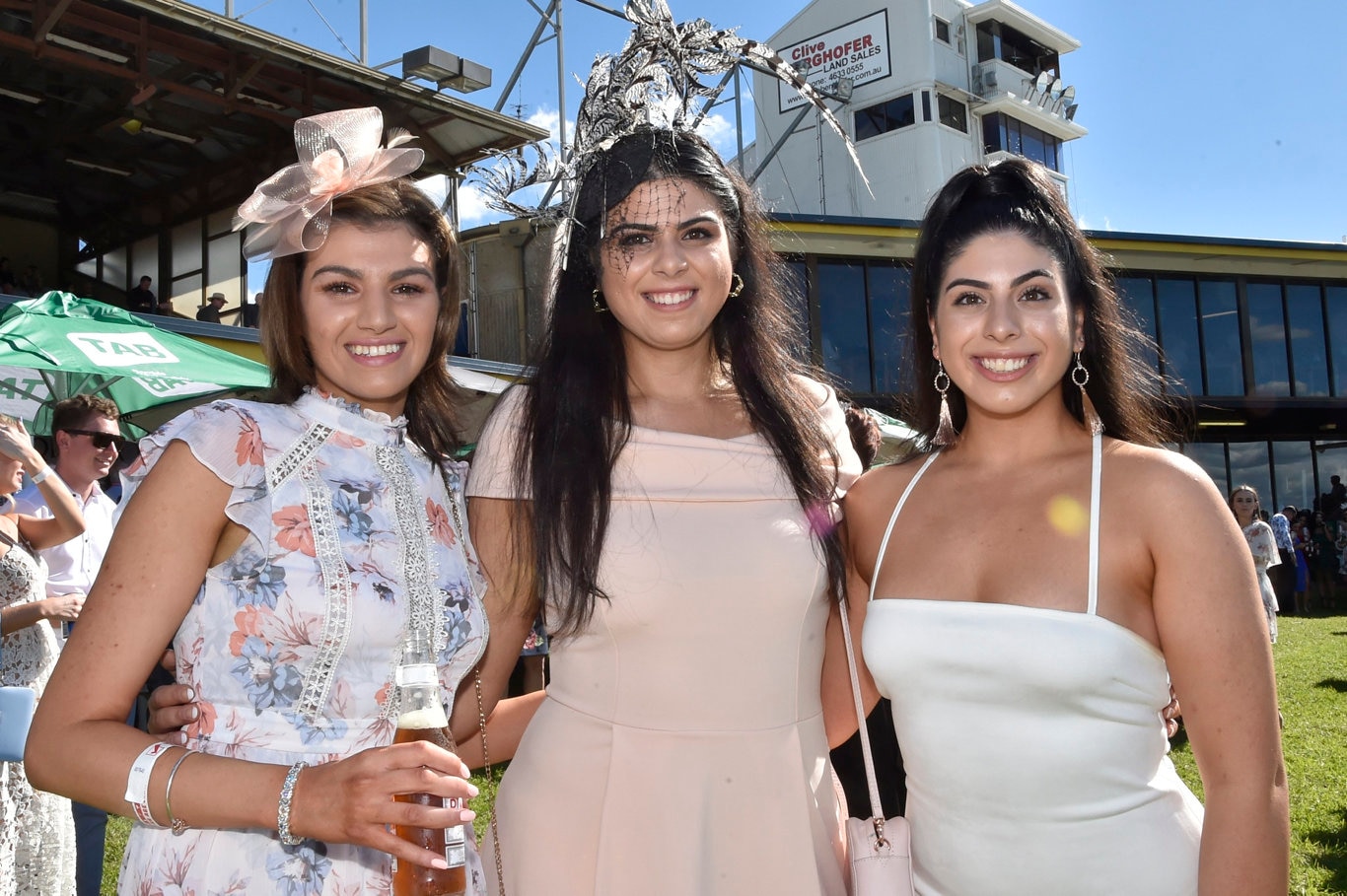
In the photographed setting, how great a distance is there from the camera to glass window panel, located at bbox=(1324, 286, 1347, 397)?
2047 centimetres

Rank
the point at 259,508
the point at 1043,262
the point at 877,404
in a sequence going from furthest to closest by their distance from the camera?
the point at 877,404 < the point at 1043,262 < the point at 259,508

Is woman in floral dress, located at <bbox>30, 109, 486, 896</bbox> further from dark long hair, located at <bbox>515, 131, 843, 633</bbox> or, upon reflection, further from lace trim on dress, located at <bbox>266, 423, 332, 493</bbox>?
dark long hair, located at <bbox>515, 131, 843, 633</bbox>

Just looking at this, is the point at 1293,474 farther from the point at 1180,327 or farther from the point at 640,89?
the point at 640,89

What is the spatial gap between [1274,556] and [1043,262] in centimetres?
1167

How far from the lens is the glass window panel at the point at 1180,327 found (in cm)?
1931

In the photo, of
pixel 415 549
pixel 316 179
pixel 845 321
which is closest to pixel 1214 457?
pixel 845 321

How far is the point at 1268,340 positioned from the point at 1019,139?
14.2m

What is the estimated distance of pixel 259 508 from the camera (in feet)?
5.48

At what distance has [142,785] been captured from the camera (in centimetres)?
140

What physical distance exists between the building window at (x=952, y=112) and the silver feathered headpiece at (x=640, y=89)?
2849cm

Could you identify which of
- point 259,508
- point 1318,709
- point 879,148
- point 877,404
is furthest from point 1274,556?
point 879,148

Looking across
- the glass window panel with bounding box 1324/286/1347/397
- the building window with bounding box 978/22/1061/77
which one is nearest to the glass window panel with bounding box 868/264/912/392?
the glass window panel with bounding box 1324/286/1347/397

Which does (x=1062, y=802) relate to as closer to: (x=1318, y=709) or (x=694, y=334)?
(x=694, y=334)

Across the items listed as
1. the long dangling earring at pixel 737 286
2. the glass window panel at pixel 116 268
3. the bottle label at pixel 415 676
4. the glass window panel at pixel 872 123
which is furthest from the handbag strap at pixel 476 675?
the glass window panel at pixel 872 123
